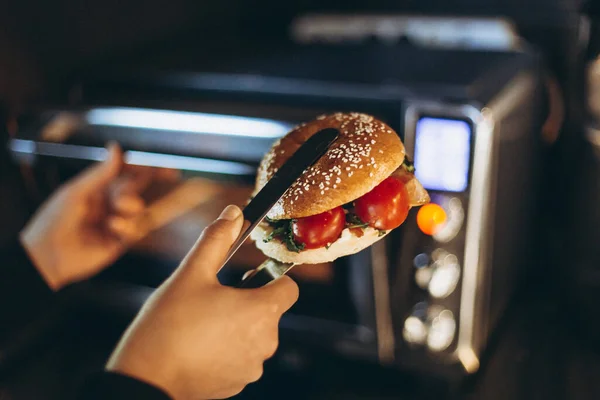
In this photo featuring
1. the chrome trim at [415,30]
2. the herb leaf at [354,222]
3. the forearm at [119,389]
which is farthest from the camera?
the chrome trim at [415,30]

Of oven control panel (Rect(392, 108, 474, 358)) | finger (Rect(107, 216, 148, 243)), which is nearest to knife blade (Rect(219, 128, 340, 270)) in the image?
oven control panel (Rect(392, 108, 474, 358))

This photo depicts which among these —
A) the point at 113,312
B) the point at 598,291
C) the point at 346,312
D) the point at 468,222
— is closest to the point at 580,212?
the point at 598,291

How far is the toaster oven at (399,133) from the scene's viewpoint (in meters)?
0.78

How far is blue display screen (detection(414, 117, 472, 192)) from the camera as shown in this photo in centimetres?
75

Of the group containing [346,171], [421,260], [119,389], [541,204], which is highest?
[346,171]

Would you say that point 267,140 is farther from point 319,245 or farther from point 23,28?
point 23,28

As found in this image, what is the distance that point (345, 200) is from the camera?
591 mm

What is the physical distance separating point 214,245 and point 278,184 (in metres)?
0.08

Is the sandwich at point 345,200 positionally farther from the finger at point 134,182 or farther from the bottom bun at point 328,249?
the finger at point 134,182

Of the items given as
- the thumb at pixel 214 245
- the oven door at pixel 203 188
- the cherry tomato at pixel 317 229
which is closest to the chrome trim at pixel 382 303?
the oven door at pixel 203 188

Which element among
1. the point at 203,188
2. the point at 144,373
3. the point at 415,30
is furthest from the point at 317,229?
the point at 415,30

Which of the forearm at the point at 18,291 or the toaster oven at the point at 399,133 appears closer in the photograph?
the toaster oven at the point at 399,133

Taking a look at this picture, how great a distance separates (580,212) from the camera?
0.91 m

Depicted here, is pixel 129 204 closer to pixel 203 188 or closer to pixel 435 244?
pixel 203 188
